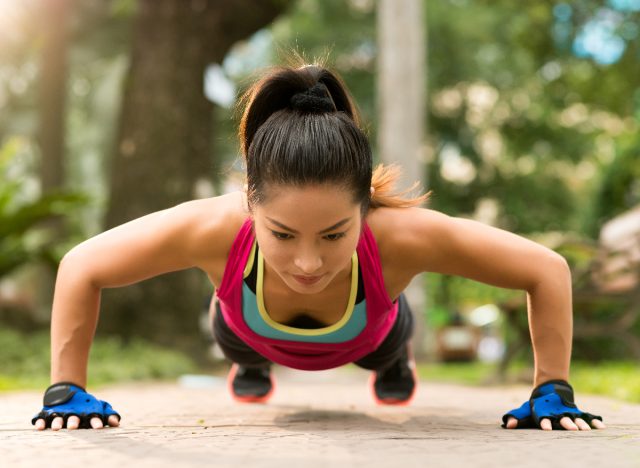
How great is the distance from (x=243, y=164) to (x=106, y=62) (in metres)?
18.5

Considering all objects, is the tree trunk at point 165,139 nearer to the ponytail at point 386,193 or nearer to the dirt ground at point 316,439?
the dirt ground at point 316,439

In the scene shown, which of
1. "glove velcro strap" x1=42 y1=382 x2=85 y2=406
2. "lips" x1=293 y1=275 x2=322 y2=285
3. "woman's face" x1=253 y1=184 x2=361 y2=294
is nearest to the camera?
"woman's face" x1=253 y1=184 x2=361 y2=294

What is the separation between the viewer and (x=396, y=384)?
4027 millimetres

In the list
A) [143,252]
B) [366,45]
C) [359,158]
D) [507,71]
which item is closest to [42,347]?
[143,252]

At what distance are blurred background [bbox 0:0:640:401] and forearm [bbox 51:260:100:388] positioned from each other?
0.68 m

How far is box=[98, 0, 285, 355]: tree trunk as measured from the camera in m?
7.52

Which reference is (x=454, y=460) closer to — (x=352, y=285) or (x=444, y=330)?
(x=352, y=285)

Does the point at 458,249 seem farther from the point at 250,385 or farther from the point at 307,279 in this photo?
the point at 250,385

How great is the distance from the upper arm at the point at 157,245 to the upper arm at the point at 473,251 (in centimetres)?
67

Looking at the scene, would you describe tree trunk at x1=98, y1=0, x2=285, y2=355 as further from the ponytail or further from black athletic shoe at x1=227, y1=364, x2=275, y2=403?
the ponytail

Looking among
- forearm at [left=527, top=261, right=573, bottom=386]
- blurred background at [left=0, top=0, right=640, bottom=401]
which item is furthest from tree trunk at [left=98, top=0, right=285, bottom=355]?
forearm at [left=527, top=261, right=573, bottom=386]

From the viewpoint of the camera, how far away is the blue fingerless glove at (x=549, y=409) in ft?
8.93

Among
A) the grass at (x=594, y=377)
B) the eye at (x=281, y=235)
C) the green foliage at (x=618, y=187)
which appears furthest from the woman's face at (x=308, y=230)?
the green foliage at (x=618, y=187)

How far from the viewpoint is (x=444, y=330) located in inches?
408
